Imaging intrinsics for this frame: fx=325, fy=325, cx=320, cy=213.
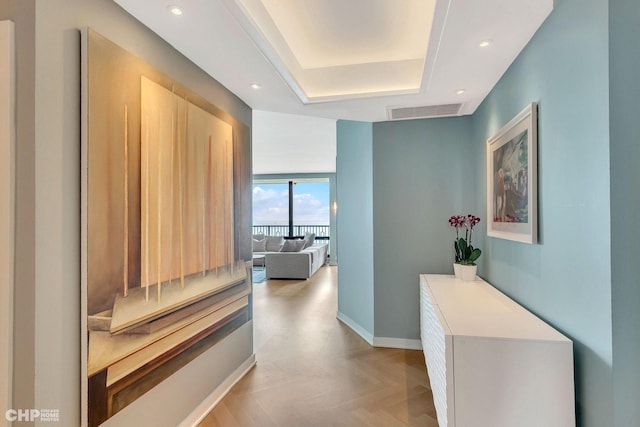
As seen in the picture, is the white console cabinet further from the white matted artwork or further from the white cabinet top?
the white matted artwork

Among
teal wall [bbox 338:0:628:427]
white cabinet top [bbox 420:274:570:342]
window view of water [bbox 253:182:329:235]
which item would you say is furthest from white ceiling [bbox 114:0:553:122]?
window view of water [bbox 253:182:329:235]

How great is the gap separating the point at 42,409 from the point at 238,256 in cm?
161

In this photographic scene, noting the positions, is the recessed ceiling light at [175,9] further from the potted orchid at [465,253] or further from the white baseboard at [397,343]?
the white baseboard at [397,343]

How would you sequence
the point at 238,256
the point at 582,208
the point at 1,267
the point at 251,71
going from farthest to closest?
the point at 238,256, the point at 251,71, the point at 582,208, the point at 1,267

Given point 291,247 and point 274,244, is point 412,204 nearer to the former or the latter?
point 291,247

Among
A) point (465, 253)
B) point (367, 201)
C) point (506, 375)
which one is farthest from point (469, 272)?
point (506, 375)

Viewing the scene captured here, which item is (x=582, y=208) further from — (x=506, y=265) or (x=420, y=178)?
(x=420, y=178)

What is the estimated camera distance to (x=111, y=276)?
155 cm

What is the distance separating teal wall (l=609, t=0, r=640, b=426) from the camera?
1.28 metres

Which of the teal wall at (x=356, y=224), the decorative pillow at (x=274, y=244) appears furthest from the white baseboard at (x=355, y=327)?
the decorative pillow at (x=274, y=244)

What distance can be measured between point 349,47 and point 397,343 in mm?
3005

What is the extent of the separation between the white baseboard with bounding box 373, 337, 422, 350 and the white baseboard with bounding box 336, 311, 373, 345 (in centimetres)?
9

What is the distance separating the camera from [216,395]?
2467mm

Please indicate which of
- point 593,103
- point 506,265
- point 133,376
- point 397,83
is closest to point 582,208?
point 593,103
